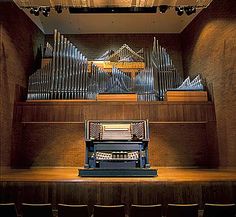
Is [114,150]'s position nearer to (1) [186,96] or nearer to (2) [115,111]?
(2) [115,111]

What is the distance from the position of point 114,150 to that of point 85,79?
7.36 ft

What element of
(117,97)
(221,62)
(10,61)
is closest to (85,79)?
(117,97)

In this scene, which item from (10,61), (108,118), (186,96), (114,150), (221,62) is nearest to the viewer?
(114,150)

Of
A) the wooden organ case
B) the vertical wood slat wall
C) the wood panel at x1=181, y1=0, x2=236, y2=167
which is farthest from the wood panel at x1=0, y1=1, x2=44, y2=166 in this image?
the wood panel at x1=181, y1=0, x2=236, y2=167

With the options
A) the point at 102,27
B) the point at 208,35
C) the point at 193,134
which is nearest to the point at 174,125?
the point at 193,134

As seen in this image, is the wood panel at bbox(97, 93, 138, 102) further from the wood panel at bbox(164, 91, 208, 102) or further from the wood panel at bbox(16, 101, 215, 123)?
the wood panel at bbox(164, 91, 208, 102)

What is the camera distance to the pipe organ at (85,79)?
6.16 meters

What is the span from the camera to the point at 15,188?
3.90m

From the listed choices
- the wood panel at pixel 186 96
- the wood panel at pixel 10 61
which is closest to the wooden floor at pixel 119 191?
the wood panel at pixel 10 61

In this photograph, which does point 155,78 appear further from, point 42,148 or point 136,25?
point 42,148

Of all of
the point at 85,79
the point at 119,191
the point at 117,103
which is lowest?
the point at 119,191

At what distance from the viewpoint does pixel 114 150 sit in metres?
5.02

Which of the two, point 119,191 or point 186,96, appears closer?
point 119,191

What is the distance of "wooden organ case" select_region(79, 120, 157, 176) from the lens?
4551mm
